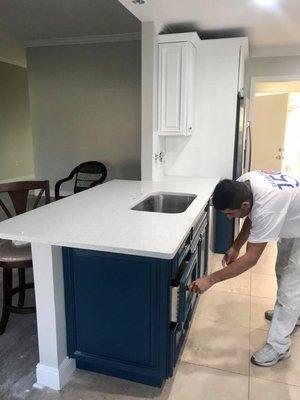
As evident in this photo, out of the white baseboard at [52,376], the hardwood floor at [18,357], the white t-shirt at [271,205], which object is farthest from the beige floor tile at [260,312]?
the hardwood floor at [18,357]

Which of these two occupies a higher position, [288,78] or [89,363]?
[288,78]

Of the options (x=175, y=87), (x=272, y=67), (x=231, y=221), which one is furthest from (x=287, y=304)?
(x=272, y=67)

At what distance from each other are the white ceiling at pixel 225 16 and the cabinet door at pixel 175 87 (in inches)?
9.3

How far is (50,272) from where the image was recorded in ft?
5.48

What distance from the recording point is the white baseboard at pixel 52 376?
1.78 metres

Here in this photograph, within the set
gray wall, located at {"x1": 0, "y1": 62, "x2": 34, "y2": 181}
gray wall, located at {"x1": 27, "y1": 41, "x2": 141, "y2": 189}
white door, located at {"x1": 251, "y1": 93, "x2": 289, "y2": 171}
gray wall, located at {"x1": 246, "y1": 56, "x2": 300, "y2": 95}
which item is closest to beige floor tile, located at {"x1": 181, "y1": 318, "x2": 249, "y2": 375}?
gray wall, located at {"x1": 246, "y1": 56, "x2": 300, "y2": 95}

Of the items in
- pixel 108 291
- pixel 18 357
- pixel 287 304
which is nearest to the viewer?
pixel 108 291

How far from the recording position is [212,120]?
3578 millimetres

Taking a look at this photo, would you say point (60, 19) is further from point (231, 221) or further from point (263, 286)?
point (263, 286)

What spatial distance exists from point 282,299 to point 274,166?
15.7 feet

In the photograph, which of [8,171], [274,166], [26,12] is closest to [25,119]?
[8,171]

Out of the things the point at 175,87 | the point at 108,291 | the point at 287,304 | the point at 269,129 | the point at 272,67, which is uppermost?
the point at 272,67

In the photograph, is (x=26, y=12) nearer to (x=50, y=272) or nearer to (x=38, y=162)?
(x=38, y=162)

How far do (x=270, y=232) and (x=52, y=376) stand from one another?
4.60ft
